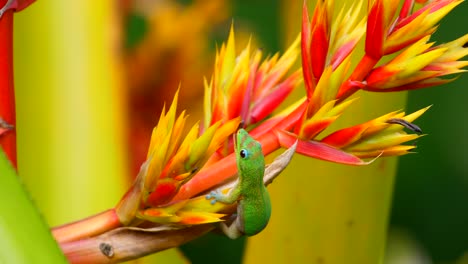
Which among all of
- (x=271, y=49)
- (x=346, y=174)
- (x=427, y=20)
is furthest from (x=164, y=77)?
(x=427, y=20)

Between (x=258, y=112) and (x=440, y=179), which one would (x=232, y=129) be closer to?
(x=258, y=112)

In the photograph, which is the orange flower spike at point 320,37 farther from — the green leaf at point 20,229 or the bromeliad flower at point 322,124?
the green leaf at point 20,229

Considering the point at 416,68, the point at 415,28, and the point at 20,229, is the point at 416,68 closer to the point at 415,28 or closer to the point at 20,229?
the point at 415,28

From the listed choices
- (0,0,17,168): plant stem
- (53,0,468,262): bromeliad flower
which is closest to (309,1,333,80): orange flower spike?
(53,0,468,262): bromeliad flower

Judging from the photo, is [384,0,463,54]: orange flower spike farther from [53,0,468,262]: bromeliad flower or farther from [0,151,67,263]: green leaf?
[0,151,67,263]: green leaf

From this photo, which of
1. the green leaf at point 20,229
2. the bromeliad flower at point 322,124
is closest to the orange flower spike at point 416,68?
the bromeliad flower at point 322,124

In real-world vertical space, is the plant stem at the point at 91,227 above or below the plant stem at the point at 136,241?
above
